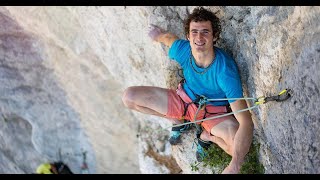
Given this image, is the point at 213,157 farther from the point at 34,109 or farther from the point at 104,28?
the point at 34,109

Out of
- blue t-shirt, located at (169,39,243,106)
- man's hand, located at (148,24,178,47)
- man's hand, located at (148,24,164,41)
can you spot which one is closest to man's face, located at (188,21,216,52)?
blue t-shirt, located at (169,39,243,106)

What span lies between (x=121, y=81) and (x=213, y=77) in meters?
3.39

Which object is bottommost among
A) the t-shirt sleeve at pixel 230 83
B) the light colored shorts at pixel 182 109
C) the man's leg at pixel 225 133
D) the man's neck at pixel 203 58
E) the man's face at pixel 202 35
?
the man's leg at pixel 225 133

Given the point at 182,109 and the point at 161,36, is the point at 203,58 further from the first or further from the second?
the point at 161,36

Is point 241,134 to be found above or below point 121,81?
below

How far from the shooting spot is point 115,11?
6.55 meters

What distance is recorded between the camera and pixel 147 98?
5.32 metres

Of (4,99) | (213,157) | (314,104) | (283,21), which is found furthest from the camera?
(4,99)

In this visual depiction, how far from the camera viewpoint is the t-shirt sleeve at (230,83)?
4.72 m

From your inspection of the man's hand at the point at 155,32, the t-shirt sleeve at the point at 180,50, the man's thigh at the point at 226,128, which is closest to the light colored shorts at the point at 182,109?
the man's thigh at the point at 226,128

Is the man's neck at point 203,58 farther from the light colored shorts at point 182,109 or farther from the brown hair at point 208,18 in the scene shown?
the light colored shorts at point 182,109

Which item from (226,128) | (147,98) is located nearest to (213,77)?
(226,128)
